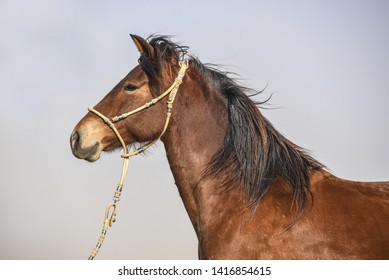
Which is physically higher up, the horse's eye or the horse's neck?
the horse's eye

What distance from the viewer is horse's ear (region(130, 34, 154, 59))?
480 cm

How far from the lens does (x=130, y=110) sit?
4703mm

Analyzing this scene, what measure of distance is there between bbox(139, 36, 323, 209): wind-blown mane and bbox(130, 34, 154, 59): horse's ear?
0.06m

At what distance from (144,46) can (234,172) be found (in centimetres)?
166

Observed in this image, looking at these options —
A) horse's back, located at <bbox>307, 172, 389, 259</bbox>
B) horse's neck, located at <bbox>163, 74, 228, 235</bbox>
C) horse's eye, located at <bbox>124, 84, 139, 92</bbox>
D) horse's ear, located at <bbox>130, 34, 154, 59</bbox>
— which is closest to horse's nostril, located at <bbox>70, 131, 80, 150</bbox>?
horse's eye, located at <bbox>124, 84, 139, 92</bbox>

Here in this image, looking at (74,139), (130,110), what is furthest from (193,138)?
(74,139)

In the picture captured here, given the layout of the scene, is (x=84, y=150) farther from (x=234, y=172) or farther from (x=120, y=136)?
(x=234, y=172)

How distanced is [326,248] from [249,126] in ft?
4.62

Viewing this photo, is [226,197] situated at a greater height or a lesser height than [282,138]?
lesser

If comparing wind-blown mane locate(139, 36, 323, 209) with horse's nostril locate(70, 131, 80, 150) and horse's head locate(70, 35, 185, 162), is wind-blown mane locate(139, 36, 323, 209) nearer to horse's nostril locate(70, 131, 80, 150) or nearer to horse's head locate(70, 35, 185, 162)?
horse's head locate(70, 35, 185, 162)

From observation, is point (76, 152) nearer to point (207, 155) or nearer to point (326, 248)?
point (207, 155)

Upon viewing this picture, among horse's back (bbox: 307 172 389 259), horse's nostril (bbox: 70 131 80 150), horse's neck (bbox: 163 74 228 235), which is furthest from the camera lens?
horse's nostril (bbox: 70 131 80 150)

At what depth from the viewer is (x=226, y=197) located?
4.41 meters
